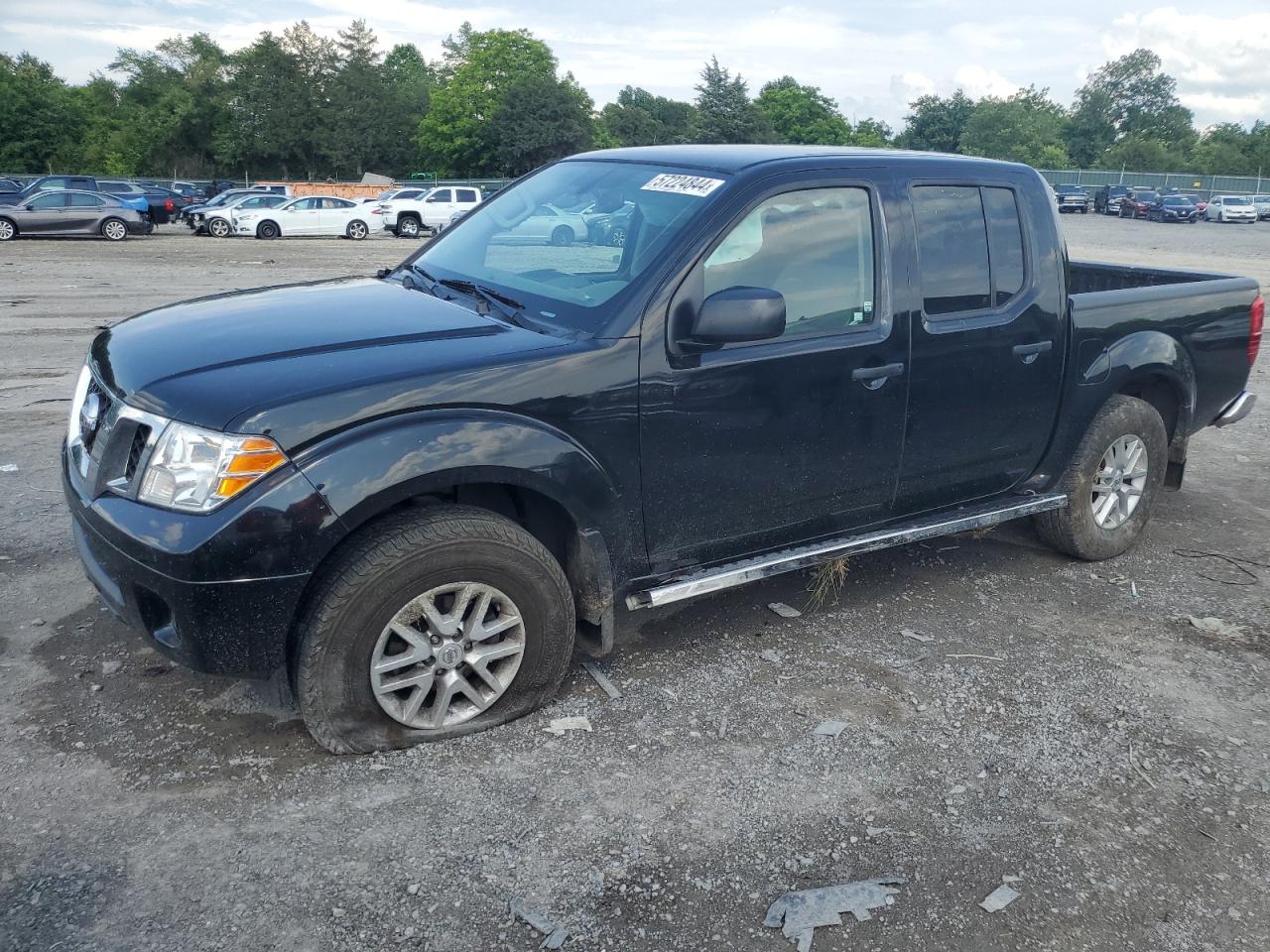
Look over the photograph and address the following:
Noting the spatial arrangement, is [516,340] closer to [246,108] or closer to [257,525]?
[257,525]

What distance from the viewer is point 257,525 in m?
3.05

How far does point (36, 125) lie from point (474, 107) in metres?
32.1

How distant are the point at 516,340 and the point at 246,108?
86726 mm

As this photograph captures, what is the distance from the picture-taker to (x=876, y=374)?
13.7ft

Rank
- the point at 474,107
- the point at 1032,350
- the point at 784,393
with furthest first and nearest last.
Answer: the point at 474,107, the point at 1032,350, the point at 784,393


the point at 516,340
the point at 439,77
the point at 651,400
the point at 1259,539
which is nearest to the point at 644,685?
the point at 651,400

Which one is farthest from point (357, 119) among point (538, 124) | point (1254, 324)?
point (1254, 324)

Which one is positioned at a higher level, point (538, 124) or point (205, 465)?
point (538, 124)

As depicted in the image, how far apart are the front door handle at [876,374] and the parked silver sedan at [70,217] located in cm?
2731

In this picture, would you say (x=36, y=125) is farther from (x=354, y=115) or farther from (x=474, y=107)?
(x=474, y=107)

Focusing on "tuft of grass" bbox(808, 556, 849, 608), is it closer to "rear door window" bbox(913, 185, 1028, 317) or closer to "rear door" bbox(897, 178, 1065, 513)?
"rear door" bbox(897, 178, 1065, 513)

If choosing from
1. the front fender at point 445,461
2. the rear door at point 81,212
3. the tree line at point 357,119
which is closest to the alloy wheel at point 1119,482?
the front fender at point 445,461

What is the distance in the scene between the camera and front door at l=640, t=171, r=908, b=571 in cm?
374

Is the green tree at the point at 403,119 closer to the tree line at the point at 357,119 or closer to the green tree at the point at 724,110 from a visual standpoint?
the tree line at the point at 357,119
